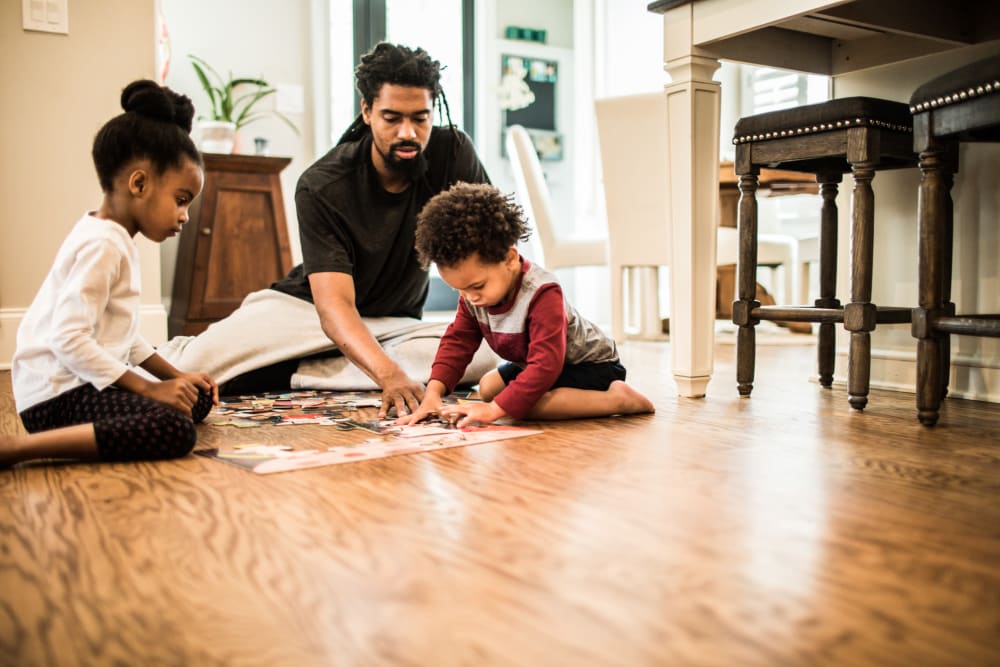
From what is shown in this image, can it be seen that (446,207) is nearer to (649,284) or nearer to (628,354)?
(628,354)

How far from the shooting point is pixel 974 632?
2.05ft

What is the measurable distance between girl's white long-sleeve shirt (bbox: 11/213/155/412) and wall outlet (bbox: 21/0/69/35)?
195cm

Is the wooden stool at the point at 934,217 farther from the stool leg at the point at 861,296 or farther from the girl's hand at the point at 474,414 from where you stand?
the girl's hand at the point at 474,414

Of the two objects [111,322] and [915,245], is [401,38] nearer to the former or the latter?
[915,245]

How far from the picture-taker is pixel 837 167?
2.11 m

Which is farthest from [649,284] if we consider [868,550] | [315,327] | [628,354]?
[868,550]

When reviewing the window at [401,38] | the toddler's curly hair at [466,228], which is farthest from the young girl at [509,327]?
the window at [401,38]

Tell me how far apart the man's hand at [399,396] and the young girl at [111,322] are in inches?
15.3

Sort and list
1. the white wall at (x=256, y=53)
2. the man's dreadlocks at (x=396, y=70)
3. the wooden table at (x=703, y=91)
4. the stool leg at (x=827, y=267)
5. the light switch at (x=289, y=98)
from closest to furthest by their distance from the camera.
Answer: the wooden table at (x=703, y=91) → the man's dreadlocks at (x=396, y=70) → the stool leg at (x=827, y=267) → the white wall at (x=256, y=53) → the light switch at (x=289, y=98)

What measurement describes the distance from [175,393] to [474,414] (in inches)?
19.5

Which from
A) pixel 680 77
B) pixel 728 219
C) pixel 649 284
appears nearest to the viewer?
pixel 680 77

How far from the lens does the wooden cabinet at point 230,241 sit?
3553mm

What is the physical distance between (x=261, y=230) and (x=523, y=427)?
243 centimetres

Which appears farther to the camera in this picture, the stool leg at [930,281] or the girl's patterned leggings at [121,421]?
the stool leg at [930,281]
